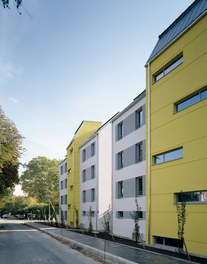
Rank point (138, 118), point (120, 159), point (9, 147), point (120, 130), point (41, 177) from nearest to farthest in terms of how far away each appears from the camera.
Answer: point (138, 118) < point (120, 159) < point (120, 130) < point (9, 147) < point (41, 177)

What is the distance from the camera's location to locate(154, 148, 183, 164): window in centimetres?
1930

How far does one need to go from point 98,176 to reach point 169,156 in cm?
2017

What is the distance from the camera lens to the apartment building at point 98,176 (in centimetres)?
3872

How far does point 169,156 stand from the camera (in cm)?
2023

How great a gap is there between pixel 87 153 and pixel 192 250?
2920cm

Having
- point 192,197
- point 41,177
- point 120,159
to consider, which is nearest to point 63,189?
point 41,177

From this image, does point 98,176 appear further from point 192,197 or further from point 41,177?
point 41,177

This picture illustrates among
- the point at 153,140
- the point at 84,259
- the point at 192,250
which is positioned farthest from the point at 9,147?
the point at 192,250

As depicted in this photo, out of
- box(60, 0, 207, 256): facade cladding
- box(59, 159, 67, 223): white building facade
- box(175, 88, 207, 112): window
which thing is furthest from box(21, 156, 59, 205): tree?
box(175, 88, 207, 112): window

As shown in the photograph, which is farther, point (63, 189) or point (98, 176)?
point (63, 189)

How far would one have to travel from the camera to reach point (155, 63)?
2252 centimetres

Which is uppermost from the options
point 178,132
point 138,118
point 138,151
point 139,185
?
point 138,118

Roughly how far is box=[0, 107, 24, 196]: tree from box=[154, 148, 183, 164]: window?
15.2 m

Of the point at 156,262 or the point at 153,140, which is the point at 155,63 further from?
the point at 156,262
